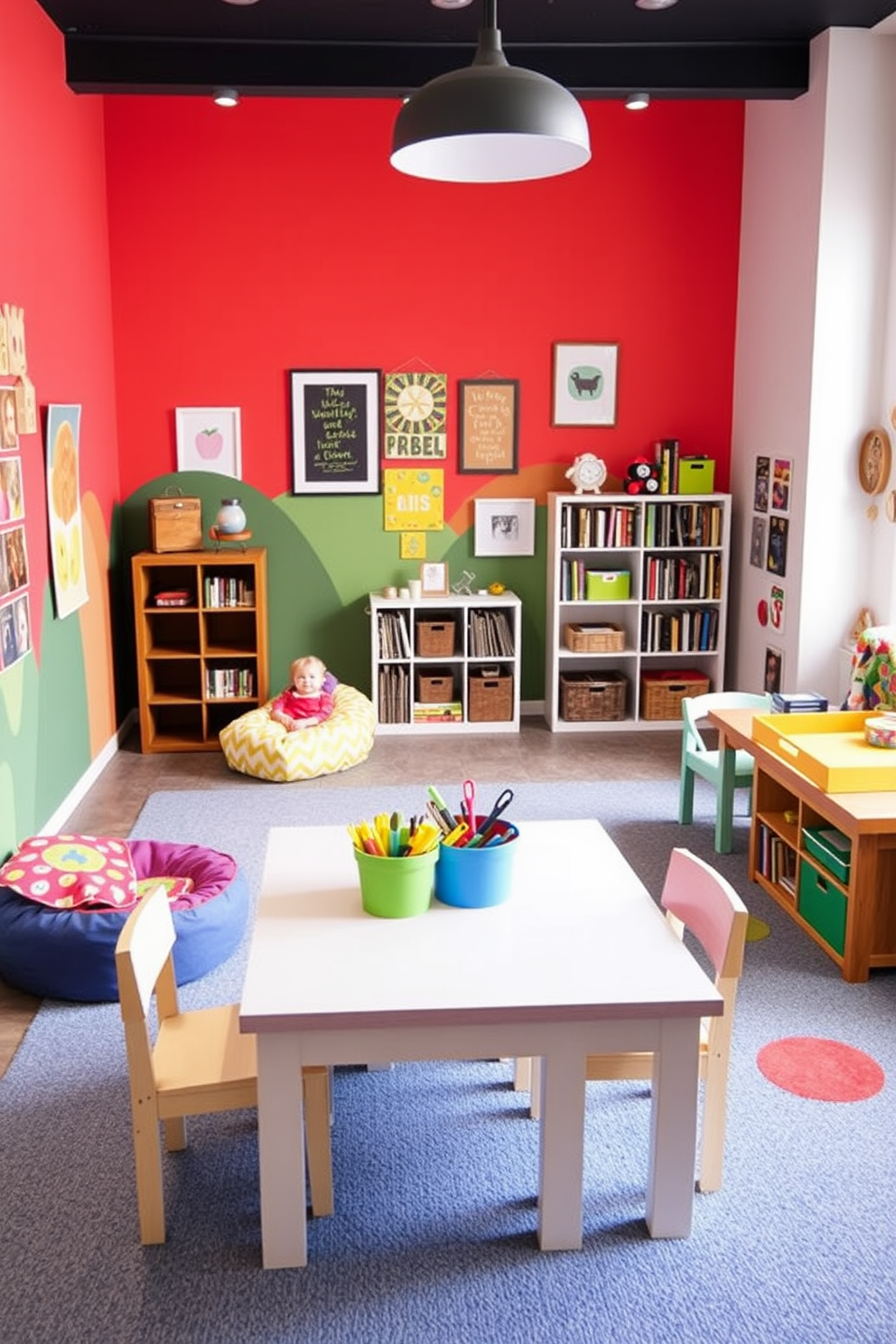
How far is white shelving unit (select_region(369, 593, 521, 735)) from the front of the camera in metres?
7.11

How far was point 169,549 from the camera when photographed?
6859 millimetres

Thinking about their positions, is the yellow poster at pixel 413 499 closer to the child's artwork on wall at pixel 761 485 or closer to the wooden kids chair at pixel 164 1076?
the child's artwork on wall at pixel 761 485

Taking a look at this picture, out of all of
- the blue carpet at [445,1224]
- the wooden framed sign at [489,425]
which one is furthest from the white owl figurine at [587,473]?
the blue carpet at [445,1224]

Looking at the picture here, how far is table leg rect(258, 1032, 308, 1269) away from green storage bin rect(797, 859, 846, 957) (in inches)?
85.2

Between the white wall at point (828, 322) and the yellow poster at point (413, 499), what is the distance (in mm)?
1888

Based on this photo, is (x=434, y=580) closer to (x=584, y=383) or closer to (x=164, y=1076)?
(x=584, y=383)

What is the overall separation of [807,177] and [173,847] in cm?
440

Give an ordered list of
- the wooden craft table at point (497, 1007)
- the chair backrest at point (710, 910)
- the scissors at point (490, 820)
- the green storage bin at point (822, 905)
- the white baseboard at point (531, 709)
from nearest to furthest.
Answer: the wooden craft table at point (497, 1007) → the chair backrest at point (710, 910) → the scissors at point (490, 820) → the green storage bin at point (822, 905) → the white baseboard at point (531, 709)

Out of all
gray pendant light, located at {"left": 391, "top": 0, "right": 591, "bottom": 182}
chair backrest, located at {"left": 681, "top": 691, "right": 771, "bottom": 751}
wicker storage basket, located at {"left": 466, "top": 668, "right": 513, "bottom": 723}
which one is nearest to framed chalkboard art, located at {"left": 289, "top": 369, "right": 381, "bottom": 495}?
wicker storage basket, located at {"left": 466, "top": 668, "right": 513, "bottom": 723}

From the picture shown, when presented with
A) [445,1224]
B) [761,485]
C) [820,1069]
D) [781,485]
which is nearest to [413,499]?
[761,485]

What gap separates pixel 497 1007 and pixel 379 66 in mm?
4904

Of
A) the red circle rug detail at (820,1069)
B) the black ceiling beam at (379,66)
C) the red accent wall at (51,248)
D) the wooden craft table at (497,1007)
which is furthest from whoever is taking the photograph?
the black ceiling beam at (379,66)

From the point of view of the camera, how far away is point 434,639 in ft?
23.4

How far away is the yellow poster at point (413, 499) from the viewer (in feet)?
23.8
